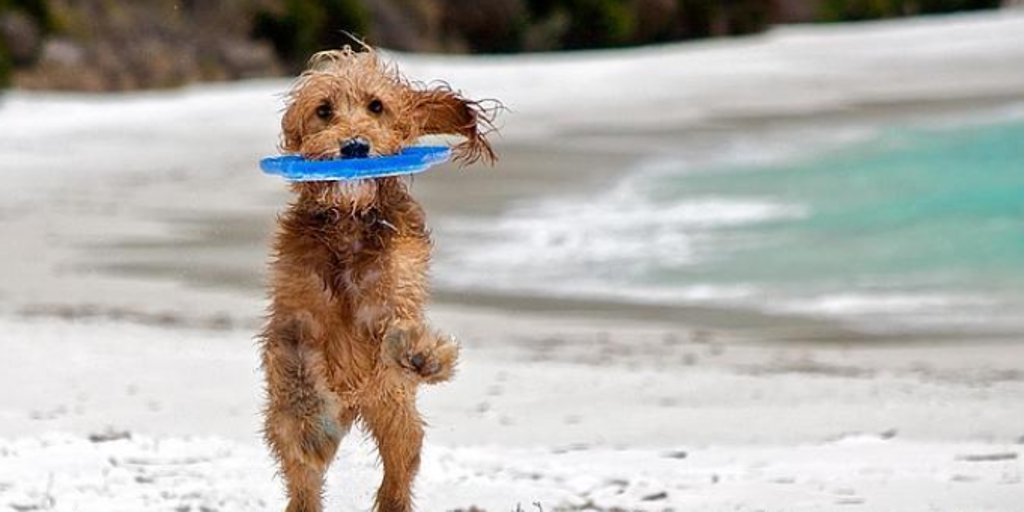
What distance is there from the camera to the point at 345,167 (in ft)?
15.7

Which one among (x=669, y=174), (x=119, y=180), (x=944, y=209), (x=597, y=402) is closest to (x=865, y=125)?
(x=669, y=174)

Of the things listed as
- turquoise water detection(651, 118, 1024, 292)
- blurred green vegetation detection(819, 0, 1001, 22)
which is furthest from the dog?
blurred green vegetation detection(819, 0, 1001, 22)

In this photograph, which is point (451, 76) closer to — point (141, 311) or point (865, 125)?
point (865, 125)

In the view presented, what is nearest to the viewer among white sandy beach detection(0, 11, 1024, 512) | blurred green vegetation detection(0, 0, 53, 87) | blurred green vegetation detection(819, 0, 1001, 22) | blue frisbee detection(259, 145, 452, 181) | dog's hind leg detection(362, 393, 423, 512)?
blue frisbee detection(259, 145, 452, 181)

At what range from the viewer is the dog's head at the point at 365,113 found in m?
4.86

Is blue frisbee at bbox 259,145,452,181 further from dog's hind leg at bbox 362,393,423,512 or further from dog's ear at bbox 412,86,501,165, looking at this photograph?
dog's hind leg at bbox 362,393,423,512

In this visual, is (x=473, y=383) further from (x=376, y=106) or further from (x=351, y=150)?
(x=351, y=150)

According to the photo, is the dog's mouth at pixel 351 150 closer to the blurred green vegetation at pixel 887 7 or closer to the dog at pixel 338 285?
the dog at pixel 338 285

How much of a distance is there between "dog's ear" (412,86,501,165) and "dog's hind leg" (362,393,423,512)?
2.06 ft

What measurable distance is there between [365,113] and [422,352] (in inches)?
25.1

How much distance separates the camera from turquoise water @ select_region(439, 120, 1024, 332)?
12.1 m

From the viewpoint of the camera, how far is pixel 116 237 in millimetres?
14297

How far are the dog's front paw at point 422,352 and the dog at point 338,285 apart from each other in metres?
0.13

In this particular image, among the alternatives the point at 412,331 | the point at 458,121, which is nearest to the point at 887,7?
the point at 458,121
